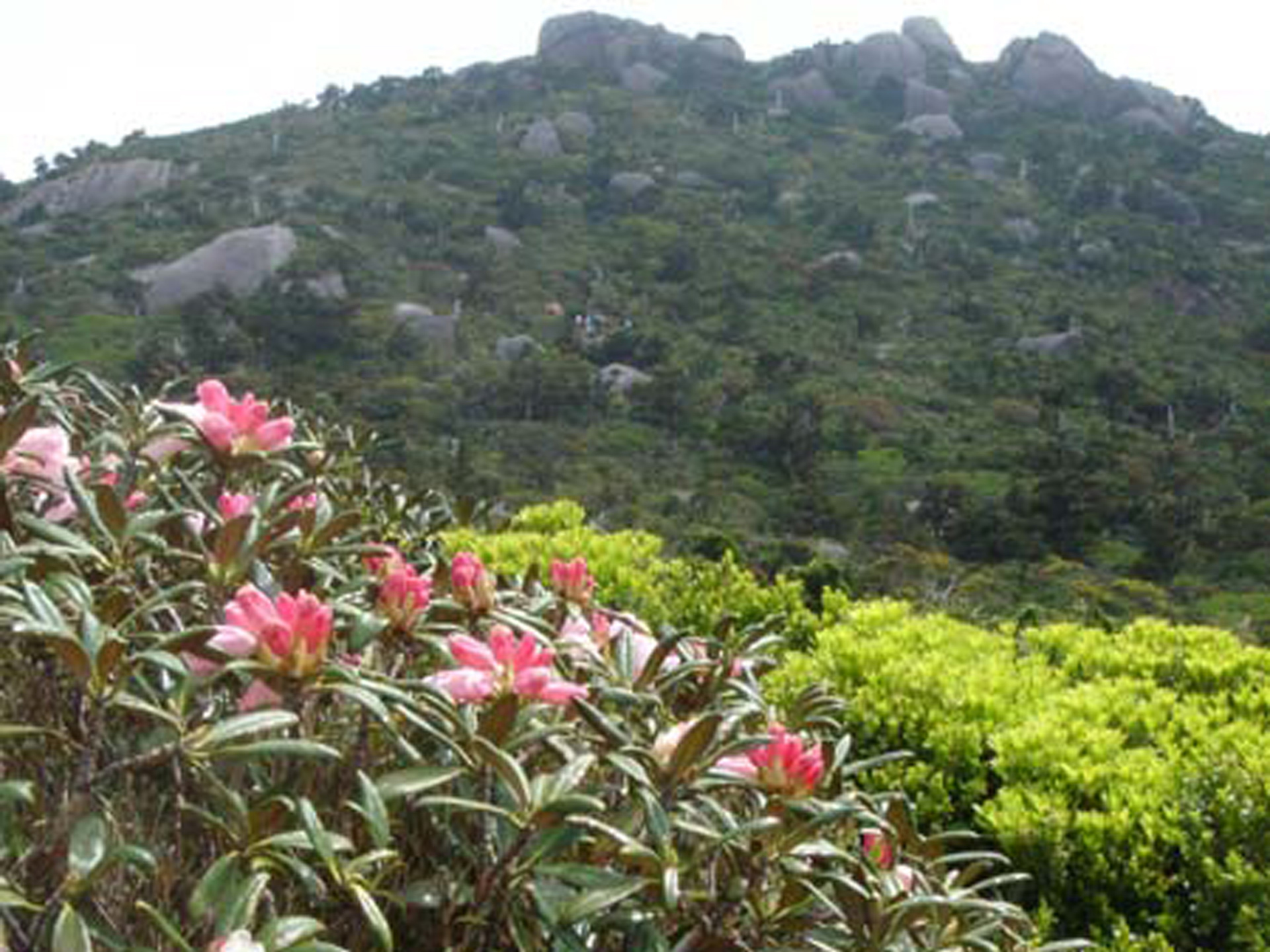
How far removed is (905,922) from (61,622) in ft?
3.61

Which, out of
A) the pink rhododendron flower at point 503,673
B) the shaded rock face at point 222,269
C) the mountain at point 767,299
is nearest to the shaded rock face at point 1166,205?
the mountain at point 767,299

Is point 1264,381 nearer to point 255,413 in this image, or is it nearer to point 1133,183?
point 1133,183

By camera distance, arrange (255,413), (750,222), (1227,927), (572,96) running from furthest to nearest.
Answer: (572,96) < (750,222) < (1227,927) < (255,413)

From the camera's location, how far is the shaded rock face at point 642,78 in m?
55.9

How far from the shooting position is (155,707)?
1302 mm

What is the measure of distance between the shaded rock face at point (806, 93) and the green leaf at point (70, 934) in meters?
57.1

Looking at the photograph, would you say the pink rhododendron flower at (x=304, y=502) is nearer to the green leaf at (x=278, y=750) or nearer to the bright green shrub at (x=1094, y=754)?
the green leaf at (x=278, y=750)

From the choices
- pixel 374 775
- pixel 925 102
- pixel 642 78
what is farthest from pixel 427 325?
pixel 925 102

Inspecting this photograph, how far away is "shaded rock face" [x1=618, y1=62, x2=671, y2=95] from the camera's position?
55.9 metres

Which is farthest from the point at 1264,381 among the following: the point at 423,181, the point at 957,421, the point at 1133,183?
the point at 423,181

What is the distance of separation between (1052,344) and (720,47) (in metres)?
36.9

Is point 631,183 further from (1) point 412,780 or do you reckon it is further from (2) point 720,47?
(1) point 412,780

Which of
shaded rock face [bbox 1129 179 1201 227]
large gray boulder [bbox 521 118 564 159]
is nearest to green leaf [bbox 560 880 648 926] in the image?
shaded rock face [bbox 1129 179 1201 227]

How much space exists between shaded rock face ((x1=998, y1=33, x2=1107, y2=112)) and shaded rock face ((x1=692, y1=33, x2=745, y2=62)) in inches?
556
